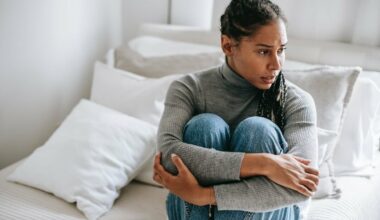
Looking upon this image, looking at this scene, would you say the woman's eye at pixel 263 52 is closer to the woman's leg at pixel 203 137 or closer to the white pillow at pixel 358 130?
the woman's leg at pixel 203 137

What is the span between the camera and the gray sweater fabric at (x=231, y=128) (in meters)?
1.07

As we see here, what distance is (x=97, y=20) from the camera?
2.21 m

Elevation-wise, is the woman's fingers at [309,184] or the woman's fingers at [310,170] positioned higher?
the woman's fingers at [310,170]

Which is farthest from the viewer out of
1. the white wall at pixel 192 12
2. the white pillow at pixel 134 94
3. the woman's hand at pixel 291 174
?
the white wall at pixel 192 12

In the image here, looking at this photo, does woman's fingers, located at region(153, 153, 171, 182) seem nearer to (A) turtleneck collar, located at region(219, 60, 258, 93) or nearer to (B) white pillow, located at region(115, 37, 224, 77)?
(A) turtleneck collar, located at region(219, 60, 258, 93)

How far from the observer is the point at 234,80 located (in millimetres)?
1275

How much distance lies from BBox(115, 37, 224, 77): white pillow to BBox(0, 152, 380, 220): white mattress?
511mm

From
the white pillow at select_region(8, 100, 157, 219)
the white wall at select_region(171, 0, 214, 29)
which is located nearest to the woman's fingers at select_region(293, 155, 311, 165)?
the white pillow at select_region(8, 100, 157, 219)

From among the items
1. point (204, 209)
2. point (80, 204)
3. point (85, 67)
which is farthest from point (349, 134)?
point (85, 67)

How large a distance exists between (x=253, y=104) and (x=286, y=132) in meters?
0.15

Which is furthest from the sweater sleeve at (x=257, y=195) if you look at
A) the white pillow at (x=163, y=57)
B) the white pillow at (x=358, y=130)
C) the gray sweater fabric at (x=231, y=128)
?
the white pillow at (x=163, y=57)

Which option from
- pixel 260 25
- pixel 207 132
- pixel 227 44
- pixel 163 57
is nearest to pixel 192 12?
pixel 163 57

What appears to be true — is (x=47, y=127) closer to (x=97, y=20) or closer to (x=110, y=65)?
(x=110, y=65)

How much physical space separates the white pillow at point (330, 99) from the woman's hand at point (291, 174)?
36 cm
